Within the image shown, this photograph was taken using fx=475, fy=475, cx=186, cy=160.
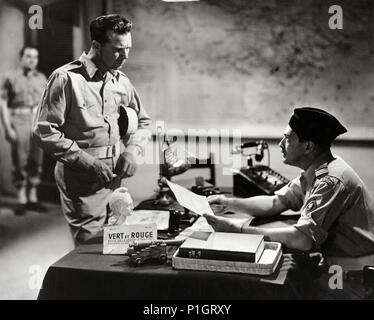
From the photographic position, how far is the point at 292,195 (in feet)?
7.72

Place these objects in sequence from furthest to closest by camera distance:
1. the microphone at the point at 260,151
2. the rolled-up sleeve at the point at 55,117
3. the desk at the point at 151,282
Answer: the microphone at the point at 260,151 < the rolled-up sleeve at the point at 55,117 < the desk at the point at 151,282

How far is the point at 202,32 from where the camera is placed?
9.97 feet

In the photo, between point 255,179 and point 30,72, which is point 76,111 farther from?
point 255,179

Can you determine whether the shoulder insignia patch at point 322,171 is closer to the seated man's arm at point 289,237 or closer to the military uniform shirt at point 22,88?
the seated man's arm at point 289,237

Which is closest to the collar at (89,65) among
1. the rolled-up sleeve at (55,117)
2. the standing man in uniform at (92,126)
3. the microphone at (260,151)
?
the standing man in uniform at (92,126)

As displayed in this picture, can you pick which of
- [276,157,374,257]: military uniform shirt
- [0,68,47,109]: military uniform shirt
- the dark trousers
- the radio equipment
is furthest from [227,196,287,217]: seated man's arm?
[0,68,47,109]: military uniform shirt

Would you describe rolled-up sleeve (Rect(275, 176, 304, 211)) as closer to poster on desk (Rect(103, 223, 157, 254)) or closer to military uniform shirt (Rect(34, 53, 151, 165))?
poster on desk (Rect(103, 223, 157, 254))

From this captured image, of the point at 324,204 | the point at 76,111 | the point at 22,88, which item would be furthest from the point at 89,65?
the point at 324,204

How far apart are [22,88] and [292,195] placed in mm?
1467

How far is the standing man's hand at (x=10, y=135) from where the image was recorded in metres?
2.48

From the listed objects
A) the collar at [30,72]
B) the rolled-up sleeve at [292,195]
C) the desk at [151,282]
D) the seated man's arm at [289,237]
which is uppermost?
the collar at [30,72]

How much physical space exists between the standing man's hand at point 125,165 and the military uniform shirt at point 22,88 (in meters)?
0.53

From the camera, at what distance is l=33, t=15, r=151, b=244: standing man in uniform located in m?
2.33
